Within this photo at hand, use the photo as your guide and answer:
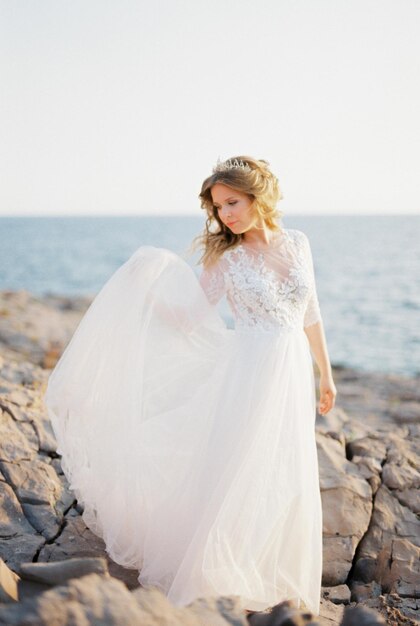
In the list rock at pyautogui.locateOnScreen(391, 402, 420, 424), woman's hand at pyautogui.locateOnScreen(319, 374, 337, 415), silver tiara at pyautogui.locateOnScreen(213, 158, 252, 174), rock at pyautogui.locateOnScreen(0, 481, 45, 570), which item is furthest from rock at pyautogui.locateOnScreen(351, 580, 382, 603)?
rock at pyautogui.locateOnScreen(391, 402, 420, 424)

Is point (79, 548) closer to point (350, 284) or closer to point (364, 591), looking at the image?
point (364, 591)

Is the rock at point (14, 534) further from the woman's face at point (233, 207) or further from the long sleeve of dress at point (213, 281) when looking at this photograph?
the woman's face at point (233, 207)

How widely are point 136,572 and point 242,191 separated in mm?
2379

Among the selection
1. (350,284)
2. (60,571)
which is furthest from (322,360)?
(350,284)

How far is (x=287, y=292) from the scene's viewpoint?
3582 mm

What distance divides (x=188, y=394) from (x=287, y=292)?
94 cm

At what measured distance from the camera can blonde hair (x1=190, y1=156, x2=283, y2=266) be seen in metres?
3.57

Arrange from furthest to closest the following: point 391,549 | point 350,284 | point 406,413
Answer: point 350,284, point 406,413, point 391,549

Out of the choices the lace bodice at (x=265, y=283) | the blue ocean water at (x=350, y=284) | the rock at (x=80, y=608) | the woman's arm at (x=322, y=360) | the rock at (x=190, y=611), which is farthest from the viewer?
the blue ocean water at (x=350, y=284)

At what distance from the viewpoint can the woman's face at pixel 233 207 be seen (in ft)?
11.8

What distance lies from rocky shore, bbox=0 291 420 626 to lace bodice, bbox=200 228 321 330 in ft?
5.20

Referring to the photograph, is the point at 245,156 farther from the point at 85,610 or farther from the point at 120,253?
the point at 120,253

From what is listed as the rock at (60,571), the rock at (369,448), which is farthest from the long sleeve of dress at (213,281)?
the rock at (369,448)

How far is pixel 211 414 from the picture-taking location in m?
3.64
